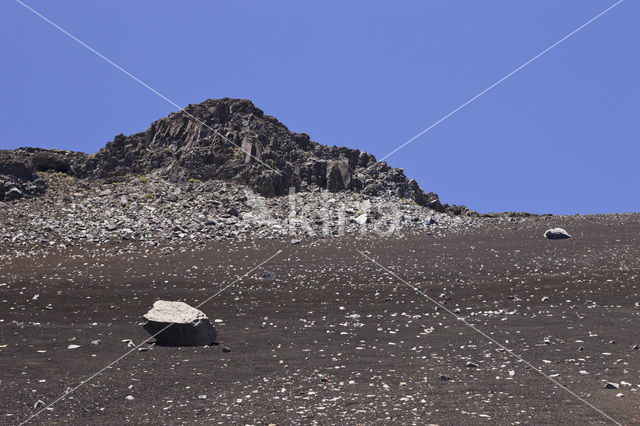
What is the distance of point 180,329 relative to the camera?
12727 mm

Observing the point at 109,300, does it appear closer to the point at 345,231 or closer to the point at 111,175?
the point at 345,231

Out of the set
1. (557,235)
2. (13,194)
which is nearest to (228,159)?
(13,194)

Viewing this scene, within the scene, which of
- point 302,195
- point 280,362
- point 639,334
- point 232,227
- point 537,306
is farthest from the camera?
point 302,195

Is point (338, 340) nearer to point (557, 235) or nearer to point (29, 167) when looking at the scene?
point (557, 235)

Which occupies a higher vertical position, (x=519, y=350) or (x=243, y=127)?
(x=243, y=127)

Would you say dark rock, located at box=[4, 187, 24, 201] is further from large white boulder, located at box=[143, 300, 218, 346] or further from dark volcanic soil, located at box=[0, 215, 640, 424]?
large white boulder, located at box=[143, 300, 218, 346]

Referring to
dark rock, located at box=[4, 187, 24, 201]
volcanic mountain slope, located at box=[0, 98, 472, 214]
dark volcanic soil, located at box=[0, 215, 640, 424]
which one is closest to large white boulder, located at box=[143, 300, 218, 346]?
dark volcanic soil, located at box=[0, 215, 640, 424]

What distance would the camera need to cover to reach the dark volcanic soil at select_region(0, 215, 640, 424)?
855cm

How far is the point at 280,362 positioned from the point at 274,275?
12169 mm

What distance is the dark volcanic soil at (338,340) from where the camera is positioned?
8.55 metres

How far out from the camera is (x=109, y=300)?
62.4 ft

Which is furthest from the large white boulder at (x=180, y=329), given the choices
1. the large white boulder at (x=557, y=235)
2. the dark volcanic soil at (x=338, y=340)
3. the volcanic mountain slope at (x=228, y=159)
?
the volcanic mountain slope at (x=228, y=159)

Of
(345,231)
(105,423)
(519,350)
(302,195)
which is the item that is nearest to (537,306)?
(519,350)

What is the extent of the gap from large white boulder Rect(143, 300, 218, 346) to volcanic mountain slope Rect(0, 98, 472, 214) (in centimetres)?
3636
